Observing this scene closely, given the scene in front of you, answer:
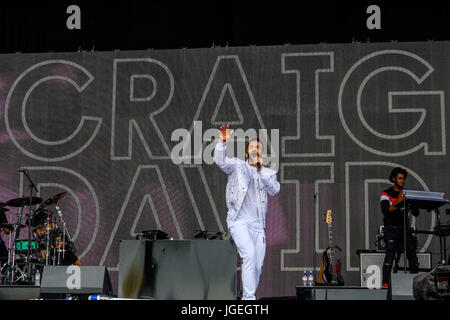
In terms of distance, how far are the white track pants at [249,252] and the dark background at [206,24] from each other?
14.6 feet

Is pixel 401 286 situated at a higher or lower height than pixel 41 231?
lower

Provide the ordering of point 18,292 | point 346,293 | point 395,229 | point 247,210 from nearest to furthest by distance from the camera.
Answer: point 18,292 → point 346,293 → point 247,210 → point 395,229

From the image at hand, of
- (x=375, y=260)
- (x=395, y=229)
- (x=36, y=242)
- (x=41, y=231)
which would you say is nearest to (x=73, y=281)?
(x=36, y=242)

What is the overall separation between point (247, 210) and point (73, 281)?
77.4 inches

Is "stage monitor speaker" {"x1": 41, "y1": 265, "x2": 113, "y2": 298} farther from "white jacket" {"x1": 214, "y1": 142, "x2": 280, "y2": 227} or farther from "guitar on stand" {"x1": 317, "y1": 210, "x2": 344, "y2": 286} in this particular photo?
"guitar on stand" {"x1": 317, "y1": 210, "x2": 344, "y2": 286}

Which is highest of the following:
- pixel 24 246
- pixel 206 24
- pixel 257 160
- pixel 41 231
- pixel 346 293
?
pixel 206 24

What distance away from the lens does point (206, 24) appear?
1048cm

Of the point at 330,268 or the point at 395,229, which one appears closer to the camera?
the point at 395,229

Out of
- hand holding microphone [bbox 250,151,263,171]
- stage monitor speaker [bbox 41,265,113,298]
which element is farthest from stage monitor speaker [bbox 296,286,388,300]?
stage monitor speaker [bbox 41,265,113,298]

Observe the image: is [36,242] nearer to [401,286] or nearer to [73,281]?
[73,281]

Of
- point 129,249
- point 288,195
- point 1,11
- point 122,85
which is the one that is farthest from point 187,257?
point 1,11

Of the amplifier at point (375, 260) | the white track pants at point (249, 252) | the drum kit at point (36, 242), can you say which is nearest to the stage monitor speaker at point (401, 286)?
the white track pants at point (249, 252)

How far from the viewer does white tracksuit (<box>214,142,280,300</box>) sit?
6.65 m
